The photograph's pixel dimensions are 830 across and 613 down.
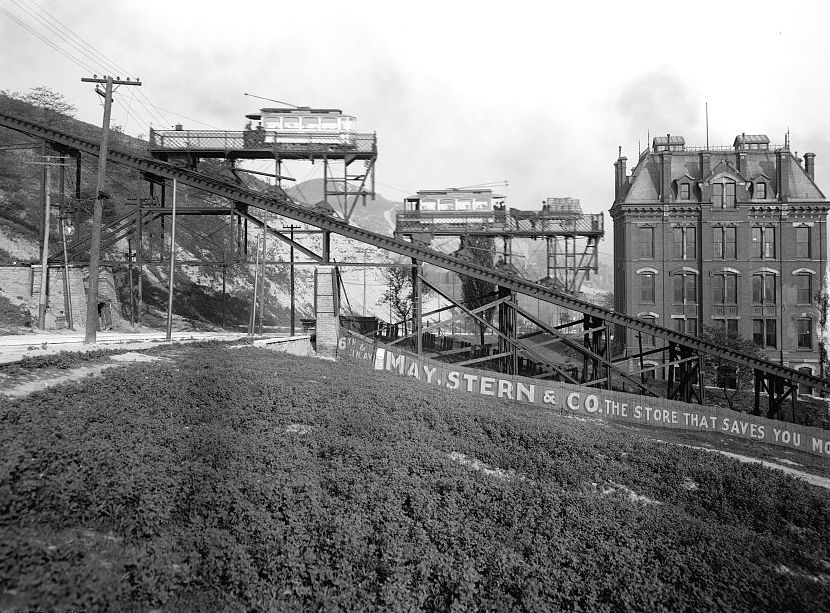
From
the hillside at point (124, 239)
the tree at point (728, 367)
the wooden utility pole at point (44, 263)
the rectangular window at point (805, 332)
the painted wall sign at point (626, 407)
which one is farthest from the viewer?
the rectangular window at point (805, 332)

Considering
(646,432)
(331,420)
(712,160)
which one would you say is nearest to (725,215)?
(712,160)

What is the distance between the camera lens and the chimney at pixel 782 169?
46500 millimetres

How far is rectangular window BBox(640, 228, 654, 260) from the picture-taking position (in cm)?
4622

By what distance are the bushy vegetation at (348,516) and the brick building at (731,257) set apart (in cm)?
3284

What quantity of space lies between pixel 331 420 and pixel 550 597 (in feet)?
22.3

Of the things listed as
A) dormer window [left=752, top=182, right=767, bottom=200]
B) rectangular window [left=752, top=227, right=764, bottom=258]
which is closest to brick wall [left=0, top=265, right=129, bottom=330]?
rectangular window [left=752, top=227, right=764, bottom=258]

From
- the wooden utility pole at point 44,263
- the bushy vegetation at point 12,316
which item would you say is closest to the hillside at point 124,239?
the bushy vegetation at point 12,316

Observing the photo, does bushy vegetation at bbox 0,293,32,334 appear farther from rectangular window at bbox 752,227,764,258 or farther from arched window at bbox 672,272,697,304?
rectangular window at bbox 752,227,764,258

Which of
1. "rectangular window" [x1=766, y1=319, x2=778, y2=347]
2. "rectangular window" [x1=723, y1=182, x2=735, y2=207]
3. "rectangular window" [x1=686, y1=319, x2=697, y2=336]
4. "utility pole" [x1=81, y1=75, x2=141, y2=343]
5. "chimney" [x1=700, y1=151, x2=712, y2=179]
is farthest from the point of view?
"chimney" [x1=700, y1=151, x2=712, y2=179]

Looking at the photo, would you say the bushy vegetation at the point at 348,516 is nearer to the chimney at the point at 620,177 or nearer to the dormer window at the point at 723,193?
the dormer window at the point at 723,193

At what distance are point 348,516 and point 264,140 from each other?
2976cm

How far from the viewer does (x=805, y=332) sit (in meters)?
45.5

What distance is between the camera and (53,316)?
113ft

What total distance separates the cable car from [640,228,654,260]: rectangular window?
24.7 m
